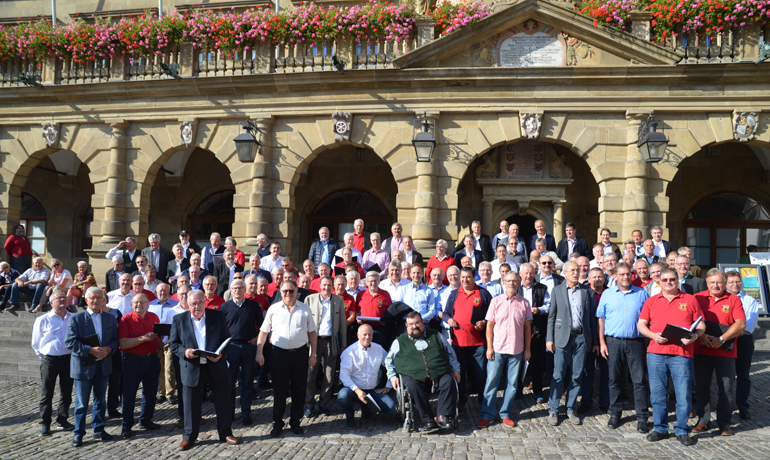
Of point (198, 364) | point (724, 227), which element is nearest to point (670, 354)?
point (198, 364)

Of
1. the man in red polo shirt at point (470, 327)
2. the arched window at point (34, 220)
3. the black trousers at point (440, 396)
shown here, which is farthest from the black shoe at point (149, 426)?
the arched window at point (34, 220)

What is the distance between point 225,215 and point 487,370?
11.2 meters

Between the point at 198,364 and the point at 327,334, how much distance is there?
1.71m

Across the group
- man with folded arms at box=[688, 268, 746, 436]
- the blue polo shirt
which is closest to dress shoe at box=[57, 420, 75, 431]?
the blue polo shirt

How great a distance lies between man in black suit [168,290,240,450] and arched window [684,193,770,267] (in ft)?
42.8

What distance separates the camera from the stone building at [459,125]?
451 inches

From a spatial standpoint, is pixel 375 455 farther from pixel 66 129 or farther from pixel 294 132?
pixel 66 129

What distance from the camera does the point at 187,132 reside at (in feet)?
42.2

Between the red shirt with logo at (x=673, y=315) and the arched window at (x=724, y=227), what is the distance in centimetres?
964

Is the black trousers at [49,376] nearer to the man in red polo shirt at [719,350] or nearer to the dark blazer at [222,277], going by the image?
the dark blazer at [222,277]

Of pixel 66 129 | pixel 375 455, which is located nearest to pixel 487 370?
pixel 375 455

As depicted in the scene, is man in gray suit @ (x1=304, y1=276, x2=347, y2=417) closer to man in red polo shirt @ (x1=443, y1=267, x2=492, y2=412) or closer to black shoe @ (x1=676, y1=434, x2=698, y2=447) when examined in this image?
man in red polo shirt @ (x1=443, y1=267, x2=492, y2=412)

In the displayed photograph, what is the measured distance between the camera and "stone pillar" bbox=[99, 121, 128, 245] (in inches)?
507

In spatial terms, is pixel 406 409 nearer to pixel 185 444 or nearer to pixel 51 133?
pixel 185 444
